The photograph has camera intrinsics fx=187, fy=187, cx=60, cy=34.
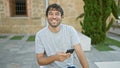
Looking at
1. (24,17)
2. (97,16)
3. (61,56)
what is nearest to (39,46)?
(61,56)

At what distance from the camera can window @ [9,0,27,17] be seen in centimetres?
1270

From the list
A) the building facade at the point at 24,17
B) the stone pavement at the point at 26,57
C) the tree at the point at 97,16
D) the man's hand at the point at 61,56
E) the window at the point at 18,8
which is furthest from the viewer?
the window at the point at 18,8

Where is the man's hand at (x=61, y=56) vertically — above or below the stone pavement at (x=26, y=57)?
above

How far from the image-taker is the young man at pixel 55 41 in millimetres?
2213

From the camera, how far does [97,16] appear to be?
8680 millimetres

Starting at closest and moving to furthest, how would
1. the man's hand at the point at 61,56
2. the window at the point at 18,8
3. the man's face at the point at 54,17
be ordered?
the man's hand at the point at 61,56 < the man's face at the point at 54,17 < the window at the point at 18,8

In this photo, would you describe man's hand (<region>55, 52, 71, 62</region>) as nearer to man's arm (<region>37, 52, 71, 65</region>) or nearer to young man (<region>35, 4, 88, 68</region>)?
man's arm (<region>37, 52, 71, 65</region>)

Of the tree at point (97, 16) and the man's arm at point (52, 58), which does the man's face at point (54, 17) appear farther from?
the tree at point (97, 16)

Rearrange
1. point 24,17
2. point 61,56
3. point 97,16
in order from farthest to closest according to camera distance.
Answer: point 24,17 < point 97,16 < point 61,56

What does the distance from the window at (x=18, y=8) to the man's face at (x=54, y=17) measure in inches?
428

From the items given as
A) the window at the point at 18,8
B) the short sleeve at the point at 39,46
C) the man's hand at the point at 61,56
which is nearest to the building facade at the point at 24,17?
the window at the point at 18,8

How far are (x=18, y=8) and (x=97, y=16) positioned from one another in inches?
249

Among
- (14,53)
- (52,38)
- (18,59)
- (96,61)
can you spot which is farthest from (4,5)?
(52,38)

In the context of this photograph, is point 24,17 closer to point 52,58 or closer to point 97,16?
point 97,16
